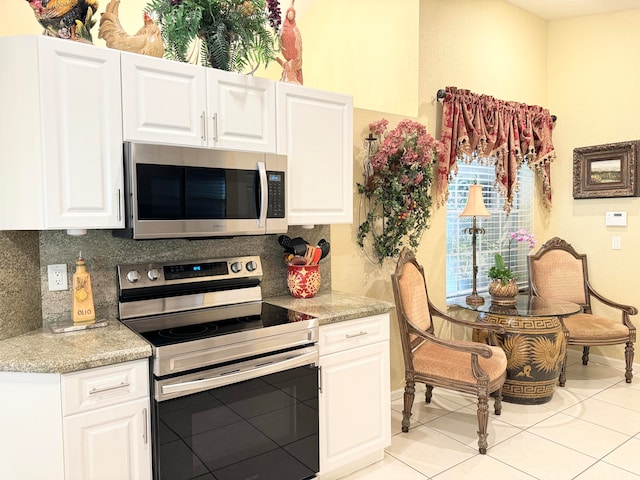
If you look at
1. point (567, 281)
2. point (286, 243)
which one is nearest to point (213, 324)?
point (286, 243)

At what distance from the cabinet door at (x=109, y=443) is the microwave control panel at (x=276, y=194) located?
1057 millimetres

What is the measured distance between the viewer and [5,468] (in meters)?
1.75

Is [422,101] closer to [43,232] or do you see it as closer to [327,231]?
[327,231]

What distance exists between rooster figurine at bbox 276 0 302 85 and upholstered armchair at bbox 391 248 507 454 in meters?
1.35

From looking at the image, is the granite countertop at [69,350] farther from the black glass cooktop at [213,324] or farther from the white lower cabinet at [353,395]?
the white lower cabinet at [353,395]

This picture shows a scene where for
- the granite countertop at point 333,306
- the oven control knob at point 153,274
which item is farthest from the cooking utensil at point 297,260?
the oven control knob at point 153,274

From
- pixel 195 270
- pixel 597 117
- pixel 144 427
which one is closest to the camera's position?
pixel 144 427

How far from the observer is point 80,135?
1.94 metres

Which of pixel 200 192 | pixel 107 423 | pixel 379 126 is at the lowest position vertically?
pixel 107 423

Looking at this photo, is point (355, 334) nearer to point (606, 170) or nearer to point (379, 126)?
point (379, 126)

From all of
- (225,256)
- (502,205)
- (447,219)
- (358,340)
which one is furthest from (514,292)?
(225,256)

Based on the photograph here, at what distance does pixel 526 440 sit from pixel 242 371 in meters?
1.96

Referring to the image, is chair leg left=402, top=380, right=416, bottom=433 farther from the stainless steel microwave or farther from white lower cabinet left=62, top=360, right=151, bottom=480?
white lower cabinet left=62, top=360, right=151, bottom=480

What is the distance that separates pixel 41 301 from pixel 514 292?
3.11 metres
